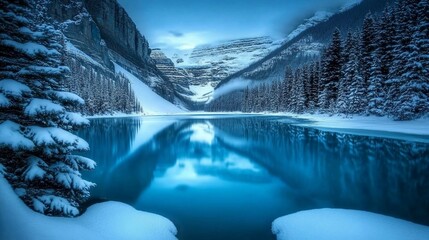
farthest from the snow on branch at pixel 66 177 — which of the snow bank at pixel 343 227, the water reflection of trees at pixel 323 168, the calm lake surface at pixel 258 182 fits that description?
the snow bank at pixel 343 227

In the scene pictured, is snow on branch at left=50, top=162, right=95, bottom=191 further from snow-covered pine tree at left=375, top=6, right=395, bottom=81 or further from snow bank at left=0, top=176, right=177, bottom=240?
snow-covered pine tree at left=375, top=6, right=395, bottom=81

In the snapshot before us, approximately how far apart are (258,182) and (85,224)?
8423mm

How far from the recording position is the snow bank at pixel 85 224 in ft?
15.3

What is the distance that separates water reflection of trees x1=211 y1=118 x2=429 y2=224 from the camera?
957cm

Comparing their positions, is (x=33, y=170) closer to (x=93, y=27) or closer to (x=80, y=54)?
(x=80, y=54)

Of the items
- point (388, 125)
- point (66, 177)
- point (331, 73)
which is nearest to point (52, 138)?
point (66, 177)

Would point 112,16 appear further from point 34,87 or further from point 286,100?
point 34,87

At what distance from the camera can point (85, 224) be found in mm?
6254

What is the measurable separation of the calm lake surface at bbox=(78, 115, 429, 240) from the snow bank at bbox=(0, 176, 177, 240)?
0.88 meters

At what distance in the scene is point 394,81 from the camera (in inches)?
1148

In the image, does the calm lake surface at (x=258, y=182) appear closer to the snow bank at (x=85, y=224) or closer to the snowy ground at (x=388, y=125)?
the snow bank at (x=85, y=224)

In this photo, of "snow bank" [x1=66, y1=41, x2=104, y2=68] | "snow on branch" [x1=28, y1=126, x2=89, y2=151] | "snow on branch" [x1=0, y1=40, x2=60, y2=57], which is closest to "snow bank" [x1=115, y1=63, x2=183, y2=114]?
"snow bank" [x1=66, y1=41, x2=104, y2=68]

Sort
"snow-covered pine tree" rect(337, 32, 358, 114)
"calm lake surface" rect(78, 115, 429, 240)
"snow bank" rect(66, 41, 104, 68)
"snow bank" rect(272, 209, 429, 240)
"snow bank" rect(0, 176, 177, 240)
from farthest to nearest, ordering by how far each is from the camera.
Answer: "snow bank" rect(66, 41, 104, 68)
"snow-covered pine tree" rect(337, 32, 358, 114)
"calm lake surface" rect(78, 115, 429, 240)
"snow bank" rect(272, 209, 429, 240)
"snow bank" rect(0, 176, 177, 240)

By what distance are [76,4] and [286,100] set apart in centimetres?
13988
